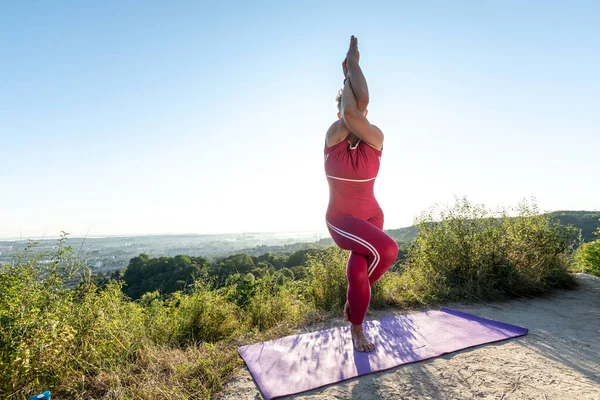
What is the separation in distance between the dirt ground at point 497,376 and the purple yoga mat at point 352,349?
75mm

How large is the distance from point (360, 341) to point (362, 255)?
2.43 ft

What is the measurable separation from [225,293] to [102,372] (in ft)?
5.65

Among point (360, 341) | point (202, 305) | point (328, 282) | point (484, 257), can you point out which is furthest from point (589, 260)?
point (202, 305)

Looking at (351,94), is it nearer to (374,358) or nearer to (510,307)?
(374,358)

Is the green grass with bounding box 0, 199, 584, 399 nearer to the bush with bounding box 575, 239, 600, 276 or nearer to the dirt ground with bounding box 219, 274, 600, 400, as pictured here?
the dirt ground with bounding box 219, 274, 600, 400

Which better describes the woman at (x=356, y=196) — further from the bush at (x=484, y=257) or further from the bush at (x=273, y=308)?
the bush at (x=484, y=257)

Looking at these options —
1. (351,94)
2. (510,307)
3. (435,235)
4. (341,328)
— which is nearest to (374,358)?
(341,328)

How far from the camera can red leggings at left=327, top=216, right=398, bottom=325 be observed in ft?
8.91

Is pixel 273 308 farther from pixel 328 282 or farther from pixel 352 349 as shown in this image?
pixel 352 349

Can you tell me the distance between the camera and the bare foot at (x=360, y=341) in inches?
107

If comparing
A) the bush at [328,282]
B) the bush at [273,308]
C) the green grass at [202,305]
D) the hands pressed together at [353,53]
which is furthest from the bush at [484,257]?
the hands pressed together at [353,53]

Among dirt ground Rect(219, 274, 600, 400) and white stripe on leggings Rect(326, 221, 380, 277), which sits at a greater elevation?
white stripe on leggings Rect(326, 221, 380, 277)

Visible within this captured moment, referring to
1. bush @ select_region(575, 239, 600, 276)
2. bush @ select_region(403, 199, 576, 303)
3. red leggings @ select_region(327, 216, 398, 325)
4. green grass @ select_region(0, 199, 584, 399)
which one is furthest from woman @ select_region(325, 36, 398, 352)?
bush @ select_region(575, 239, 600, 276)

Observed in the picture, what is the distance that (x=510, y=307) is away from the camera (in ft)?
14.1
